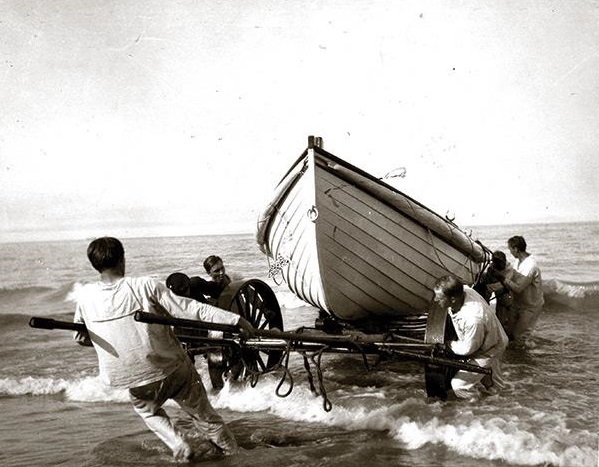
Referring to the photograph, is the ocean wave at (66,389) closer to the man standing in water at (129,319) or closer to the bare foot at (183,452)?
the bare foot at (183,452)

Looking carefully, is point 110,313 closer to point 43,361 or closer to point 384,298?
point 384,298

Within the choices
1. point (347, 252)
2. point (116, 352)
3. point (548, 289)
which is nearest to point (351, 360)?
point (347, 252)

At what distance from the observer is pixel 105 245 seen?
3393 mm

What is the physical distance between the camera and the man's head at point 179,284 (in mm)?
5328

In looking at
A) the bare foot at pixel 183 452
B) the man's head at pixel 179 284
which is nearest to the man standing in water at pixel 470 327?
the bare foot at pixel 183 452

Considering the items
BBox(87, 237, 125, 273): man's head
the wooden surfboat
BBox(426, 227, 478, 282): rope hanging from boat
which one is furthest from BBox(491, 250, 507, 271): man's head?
BBox(87, 237, 125, 273): man's head

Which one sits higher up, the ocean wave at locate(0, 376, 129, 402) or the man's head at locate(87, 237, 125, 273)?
the man's head at locate(87, 237, 125, 273)

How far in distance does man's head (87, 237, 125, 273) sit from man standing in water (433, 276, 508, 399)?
2.44 m

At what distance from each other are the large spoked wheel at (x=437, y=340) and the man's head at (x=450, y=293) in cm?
17

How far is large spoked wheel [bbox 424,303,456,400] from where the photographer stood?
4.64 metres

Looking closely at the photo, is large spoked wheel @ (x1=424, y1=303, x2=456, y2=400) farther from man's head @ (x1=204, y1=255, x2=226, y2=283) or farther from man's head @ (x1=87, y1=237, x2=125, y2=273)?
man's head @ (x1=87, y1=237, x2=125, y2=273)

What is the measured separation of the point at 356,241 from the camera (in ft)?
19.0

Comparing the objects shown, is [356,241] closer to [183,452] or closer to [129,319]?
[183,452]

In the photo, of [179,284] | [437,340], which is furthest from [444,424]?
[179,284]
